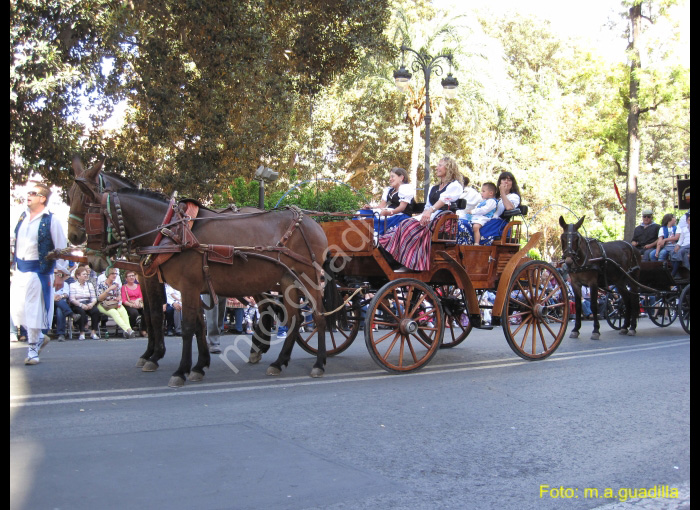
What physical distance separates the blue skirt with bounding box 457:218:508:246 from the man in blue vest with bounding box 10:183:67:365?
16.5 ft

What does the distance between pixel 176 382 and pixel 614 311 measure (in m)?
12.4

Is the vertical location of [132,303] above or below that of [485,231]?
below

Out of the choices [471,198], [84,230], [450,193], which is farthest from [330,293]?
[84,230]

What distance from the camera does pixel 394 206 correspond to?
30.7ft

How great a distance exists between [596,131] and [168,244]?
23.3 metres

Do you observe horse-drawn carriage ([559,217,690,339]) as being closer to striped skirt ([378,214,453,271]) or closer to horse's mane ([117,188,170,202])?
striped skirt ([378,214,453,271])

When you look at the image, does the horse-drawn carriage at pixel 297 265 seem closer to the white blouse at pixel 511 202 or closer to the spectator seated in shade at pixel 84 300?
the white blouse at pixel 511 202

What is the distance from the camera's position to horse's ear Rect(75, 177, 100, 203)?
716 centimetres

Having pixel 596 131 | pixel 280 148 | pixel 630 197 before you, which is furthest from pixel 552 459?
pixel 596 131

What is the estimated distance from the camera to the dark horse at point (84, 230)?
7.32m

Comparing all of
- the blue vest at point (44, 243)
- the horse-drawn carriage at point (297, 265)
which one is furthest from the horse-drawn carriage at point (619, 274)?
the blue vest at point (44, 243)

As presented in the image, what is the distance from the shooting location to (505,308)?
368 inches

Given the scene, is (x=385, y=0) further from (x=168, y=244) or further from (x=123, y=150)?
(x=168, y=244)

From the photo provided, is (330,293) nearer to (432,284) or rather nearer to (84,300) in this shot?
(432,284)
